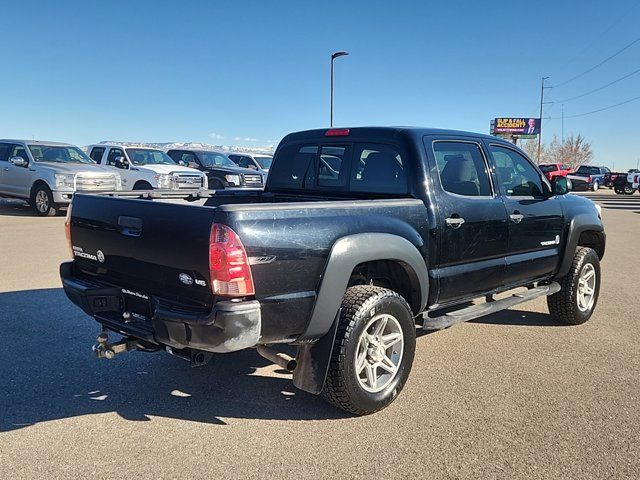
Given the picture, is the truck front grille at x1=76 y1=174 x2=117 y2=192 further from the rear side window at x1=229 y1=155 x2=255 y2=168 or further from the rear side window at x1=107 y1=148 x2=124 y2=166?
the rear side window at x1=229 y1=155 x2=255 y2=168

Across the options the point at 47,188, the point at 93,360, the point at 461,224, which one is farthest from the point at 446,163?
the point at 47,188

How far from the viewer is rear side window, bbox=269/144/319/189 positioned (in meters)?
4.94

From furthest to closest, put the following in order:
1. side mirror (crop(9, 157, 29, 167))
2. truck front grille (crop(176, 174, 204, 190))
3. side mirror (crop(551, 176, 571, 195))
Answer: truck front grille (crop(176, 174, 204, 190)), side mirror (crop(9, 157, 29, 167)), side mirror (crop(551, 176, 571, 195))

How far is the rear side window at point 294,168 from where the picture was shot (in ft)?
16.2

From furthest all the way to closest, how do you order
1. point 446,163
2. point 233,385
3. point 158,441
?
point 446,163
point 233,385
point 158,441

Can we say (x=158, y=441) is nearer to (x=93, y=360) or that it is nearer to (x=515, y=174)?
(x=93, y=360)

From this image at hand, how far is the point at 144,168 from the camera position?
15.9m

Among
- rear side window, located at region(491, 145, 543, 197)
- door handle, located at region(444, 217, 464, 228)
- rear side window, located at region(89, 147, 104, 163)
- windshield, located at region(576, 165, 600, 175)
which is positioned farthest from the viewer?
windshield, located at region(576, 165, 600, 175)

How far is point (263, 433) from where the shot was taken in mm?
3336

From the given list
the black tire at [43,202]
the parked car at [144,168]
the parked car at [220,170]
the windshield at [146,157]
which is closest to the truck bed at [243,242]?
the black tire at [43,202]

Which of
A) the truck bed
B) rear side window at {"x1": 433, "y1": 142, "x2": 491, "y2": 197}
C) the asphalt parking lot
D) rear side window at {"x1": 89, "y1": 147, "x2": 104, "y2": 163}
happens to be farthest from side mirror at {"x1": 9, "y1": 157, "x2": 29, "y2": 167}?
rear side window at {"x1": 433, "y1": 142, "x2": 491, "y2": 197}

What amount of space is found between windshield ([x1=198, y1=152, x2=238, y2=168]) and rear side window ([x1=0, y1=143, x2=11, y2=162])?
6.30 m

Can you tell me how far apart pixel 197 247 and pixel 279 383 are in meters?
1.56

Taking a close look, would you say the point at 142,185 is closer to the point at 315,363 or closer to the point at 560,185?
the point at 560,185
